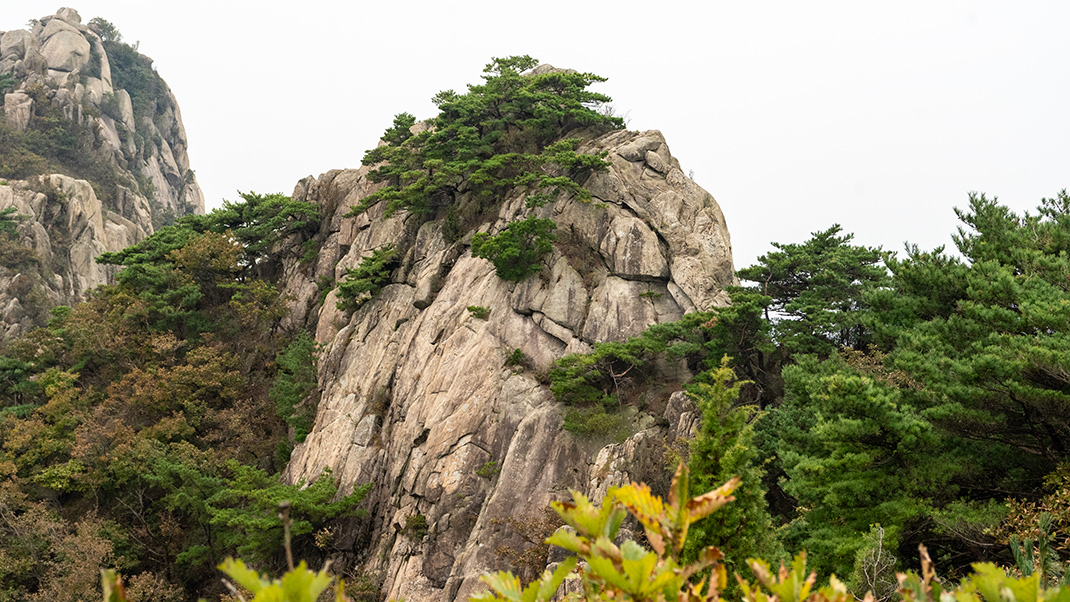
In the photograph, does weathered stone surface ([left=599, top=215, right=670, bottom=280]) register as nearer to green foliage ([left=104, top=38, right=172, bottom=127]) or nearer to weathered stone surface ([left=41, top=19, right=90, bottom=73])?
weathered stone surface ([left=41, top=19, right=90, bottom=73])

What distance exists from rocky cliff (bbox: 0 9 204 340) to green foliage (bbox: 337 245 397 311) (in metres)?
17.0

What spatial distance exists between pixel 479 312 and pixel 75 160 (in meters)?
39.0

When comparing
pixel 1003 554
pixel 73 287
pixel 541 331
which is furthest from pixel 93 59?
pixel 1003 554

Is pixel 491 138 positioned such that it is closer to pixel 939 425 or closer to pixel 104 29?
pixel 939 425

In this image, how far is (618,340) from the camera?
1841 centimetres

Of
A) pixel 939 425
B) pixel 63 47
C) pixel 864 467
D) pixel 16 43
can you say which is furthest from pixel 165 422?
pixel 16 43

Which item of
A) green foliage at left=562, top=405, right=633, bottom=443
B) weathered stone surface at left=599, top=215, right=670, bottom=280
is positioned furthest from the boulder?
green foliage at left=562, top=405, right=633, bottom=443

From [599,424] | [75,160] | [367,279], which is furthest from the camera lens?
[75,160]

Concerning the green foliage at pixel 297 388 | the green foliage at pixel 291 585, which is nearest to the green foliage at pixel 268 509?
the green foliage at pixel 297 388

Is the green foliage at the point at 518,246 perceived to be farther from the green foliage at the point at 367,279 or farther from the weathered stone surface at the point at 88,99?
the weathered stone surface at the point at 88,99

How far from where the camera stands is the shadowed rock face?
1608 cm

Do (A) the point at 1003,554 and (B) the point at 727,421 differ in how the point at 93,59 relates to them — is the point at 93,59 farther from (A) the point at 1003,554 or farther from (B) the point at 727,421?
(A) the point at 1003,554

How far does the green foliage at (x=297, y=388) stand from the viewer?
2225 centimetres

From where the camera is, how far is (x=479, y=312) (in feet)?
63.7
